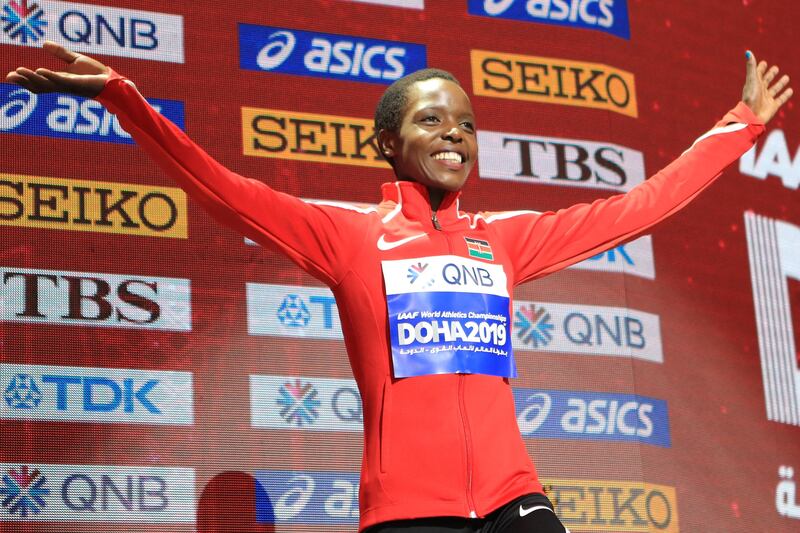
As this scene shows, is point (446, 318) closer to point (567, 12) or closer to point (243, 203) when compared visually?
point (243, 203)

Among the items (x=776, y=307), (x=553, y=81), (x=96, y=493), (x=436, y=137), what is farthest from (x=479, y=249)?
(x=776, y=307)

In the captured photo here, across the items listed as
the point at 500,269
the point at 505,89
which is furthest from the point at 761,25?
the point at 500,269

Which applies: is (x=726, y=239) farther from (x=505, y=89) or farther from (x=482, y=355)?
(x=482, y=355)

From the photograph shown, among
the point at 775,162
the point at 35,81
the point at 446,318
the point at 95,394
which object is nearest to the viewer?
the point at 35,81

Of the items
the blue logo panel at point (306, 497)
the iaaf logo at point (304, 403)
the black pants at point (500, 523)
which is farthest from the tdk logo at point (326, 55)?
the black pants at point (500, 523)

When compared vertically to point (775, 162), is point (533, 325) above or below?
below

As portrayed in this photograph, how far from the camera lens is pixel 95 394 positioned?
2.88m

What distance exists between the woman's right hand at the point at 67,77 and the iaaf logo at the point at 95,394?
3.86 ft

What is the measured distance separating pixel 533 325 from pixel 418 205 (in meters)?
1.36

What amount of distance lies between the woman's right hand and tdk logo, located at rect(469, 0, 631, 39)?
1.92 meters

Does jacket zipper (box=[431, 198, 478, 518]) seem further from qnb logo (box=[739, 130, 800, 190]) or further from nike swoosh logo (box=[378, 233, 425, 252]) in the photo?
qnb logo (box=[739, 130, 800, 190])

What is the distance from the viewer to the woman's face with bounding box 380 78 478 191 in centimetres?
209

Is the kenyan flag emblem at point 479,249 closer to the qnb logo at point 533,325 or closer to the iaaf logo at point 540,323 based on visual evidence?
the iaaf logo at point 540,323

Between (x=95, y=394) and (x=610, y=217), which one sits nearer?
(x=610, y=217)
